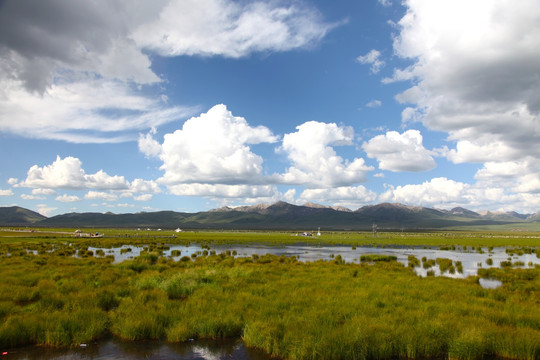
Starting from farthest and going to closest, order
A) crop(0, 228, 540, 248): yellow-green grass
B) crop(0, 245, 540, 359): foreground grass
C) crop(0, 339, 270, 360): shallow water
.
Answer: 1. crop(0, 228, 540, 248): yellow-green grass
2. crop(0, 245, 540, 359): foreground grass
3. crop(0, 339, 270, 360): shallow water

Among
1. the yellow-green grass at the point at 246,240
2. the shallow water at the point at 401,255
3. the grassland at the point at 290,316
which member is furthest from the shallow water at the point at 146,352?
the yellow-green grass at the point at 246,240

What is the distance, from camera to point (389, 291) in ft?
64.2

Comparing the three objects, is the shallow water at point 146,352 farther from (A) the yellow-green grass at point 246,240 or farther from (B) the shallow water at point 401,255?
(A) the yellow-green grass at point 246,240

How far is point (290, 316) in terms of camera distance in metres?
14.2

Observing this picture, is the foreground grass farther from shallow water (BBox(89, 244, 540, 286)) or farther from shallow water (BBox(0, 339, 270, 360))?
shallow water (BBox(89, 244, 540, 286))

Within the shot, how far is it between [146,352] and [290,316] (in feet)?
19.3

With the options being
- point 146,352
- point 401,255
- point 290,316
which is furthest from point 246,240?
point 146,352

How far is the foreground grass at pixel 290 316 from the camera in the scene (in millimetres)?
11734

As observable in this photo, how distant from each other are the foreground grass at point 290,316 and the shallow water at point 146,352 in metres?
0.37

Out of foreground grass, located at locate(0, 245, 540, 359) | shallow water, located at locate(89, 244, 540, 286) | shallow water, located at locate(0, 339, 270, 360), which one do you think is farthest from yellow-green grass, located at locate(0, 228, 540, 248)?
shallow water, located at locate(0, 339, 270, 360)

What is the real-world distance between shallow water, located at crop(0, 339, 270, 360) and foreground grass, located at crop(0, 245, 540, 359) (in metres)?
0.37

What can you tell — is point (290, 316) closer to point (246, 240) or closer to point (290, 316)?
point (290, 316)

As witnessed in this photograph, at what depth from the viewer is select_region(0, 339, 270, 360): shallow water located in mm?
11539

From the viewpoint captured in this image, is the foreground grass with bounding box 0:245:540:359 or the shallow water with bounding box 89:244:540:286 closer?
the foreground grass with bounding box 0:245:540:359
